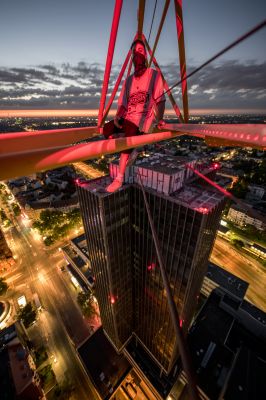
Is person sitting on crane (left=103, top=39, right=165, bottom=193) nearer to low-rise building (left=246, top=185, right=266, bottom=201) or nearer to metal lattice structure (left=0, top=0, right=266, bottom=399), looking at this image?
metal lattice structure (left=0, top=0, right=266, bottom=399)

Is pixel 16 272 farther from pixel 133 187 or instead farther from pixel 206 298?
pixel 206 298

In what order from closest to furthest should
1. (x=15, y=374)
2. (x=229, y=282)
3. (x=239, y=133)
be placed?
1. (x=239, y=133)
2. (x=15, y=374)
3. (x=229, y=282)

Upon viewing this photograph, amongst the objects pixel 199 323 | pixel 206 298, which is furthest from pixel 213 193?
pixel 206 298

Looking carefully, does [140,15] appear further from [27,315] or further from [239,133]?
[27,315]

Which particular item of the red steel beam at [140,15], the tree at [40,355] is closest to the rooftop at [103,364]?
the tree at [40,355]

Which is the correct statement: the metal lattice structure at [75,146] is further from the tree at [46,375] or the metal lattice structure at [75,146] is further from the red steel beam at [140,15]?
the tree at [46,375]

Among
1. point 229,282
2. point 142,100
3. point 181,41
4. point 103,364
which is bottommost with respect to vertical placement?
point 103,364

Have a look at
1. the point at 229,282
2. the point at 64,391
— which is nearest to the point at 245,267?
the point at 229,282

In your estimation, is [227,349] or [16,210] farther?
[16,210]
